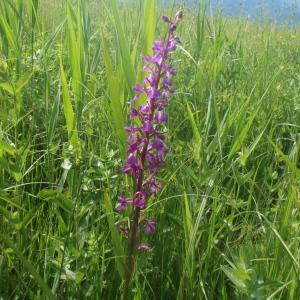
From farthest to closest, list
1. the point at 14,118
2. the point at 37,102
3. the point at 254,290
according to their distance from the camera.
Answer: the point at 37,102 → the point at 14,118 → the point at 254,290

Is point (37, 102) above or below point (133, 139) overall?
below

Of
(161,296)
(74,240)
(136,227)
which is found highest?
(136,227)

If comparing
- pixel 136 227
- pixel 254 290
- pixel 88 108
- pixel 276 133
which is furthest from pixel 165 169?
pixel 276 133

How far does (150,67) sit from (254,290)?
582 millimetres

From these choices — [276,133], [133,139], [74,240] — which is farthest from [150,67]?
[276,133]

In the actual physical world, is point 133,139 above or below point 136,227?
above

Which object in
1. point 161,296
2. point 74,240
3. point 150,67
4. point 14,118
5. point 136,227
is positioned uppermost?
point 150,67

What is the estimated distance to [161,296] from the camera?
128 cm

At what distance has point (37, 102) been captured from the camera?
1784 mm

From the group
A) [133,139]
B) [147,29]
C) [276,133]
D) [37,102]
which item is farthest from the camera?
[276,133]

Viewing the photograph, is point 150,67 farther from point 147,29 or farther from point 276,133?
point 276,133

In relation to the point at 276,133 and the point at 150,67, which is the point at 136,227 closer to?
the point at 150,67

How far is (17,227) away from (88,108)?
2.38 feet

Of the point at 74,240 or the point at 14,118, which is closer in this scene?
the point at 74,240
